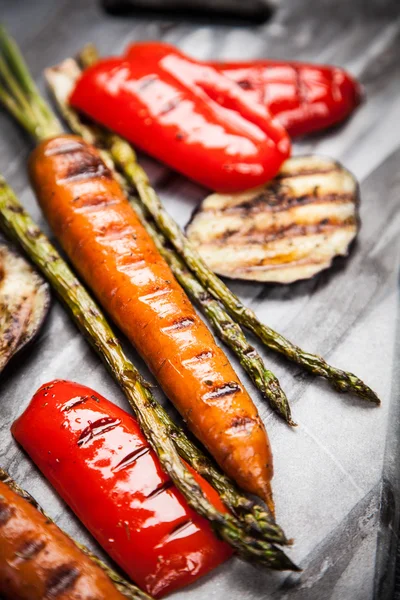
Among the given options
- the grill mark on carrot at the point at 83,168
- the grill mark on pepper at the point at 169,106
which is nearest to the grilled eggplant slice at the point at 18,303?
the grill mark on carrot at the point at 83,168

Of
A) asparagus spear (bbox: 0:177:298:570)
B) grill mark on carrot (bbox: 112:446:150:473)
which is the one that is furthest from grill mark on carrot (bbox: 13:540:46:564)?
asparagus spear (bbox: 0:177:298:570)

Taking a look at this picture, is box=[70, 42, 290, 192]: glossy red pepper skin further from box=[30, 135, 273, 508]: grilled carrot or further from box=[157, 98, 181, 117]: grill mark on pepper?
box=[30, 135, 273, 508]: grilled carrot

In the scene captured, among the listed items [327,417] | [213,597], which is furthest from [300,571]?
[327,417]

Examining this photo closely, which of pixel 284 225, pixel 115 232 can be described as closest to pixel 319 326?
pixel 284 225

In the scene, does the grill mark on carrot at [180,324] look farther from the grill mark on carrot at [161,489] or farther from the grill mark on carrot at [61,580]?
the grill mark on carrot at [61,580]

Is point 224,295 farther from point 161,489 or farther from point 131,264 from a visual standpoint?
point 161,489

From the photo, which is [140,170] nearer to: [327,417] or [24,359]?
[24,359]
